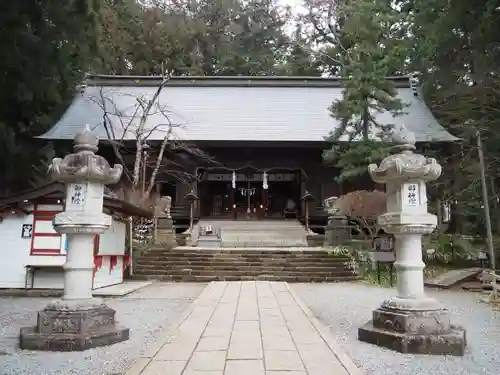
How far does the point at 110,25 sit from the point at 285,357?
22.8 metres

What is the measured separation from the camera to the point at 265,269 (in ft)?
40.4

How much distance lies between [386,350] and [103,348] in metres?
3.08

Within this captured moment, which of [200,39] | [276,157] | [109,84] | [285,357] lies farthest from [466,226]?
[200,39]

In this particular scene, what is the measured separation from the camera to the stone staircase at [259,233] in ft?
52.3

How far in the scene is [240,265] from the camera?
12.6 metres

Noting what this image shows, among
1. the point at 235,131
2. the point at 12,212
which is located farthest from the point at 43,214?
the point at 235,131

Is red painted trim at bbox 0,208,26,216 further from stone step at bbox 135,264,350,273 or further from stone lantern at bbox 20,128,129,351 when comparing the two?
stone lantern at bbox 20,128,129,351

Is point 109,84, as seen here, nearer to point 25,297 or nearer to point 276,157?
point 276,157

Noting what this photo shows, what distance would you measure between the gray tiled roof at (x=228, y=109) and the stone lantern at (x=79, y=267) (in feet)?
41.1

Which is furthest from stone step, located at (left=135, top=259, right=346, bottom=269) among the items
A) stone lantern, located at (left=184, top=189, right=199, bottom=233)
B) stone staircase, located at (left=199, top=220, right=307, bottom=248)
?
stone lantern, located at (left=184, top=189, right=199, bottom=233)

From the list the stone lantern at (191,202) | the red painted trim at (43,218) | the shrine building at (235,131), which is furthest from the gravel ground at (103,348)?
the shrine building at (235,131)

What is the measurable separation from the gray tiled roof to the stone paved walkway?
1273 cm

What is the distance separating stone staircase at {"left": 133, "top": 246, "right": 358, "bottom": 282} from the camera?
39.2 ft

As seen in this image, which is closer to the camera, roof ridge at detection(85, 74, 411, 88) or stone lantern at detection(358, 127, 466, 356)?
stone lantern at detection(358, 127, 466, 356)
